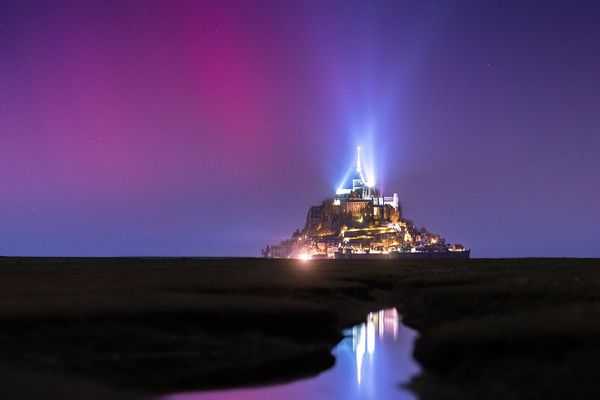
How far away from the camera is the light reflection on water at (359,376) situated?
2491cm

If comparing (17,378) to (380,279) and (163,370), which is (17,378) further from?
(380,279)

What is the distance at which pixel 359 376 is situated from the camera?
28.9 metres

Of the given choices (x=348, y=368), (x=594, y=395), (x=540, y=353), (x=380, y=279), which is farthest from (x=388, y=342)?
(x=380, y=279)

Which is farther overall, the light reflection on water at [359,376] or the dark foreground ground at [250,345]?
the light reflection on water at [359,376]

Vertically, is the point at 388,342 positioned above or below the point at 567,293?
below

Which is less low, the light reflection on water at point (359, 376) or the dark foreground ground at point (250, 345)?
the dark foreground ground at point (250, 345)

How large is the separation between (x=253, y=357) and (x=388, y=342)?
11743mm

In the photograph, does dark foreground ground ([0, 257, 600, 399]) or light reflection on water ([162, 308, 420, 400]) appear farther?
light reflection on water ([162, 308, 420, 400])

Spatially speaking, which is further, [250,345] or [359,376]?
[250,345]

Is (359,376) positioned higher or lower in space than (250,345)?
lower

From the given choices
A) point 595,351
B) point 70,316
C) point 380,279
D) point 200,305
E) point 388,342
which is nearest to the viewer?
→ point 595,351

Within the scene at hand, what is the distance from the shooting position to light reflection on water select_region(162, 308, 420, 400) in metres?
24.9

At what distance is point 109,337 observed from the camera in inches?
1093

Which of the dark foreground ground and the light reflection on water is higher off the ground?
the dark foreground ground
